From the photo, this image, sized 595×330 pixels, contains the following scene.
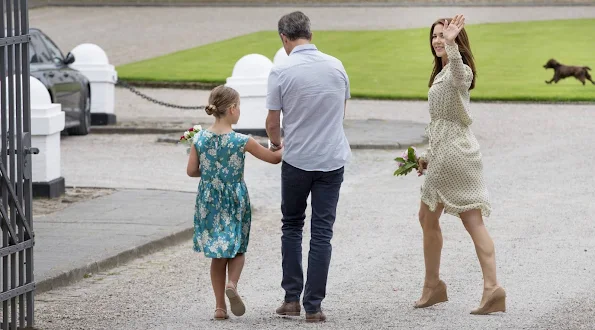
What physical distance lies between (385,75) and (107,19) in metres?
17.3

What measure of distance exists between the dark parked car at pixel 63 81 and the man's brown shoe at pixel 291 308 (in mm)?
10492

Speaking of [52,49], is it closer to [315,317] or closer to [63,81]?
[63,81]

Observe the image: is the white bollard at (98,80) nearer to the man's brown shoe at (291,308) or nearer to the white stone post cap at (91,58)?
the white stone post cap at (91,58)

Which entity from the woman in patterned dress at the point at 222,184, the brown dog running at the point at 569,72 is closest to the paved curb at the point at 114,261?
the woman in patterned dress at the point at 222,184

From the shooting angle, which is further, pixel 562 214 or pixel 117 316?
pixel 562 214

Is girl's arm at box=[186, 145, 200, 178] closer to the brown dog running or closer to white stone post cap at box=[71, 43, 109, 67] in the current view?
white stone post cap at box=[71, 43, 109, 67]

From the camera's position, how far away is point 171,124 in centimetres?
1984

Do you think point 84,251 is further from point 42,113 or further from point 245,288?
point 42,113

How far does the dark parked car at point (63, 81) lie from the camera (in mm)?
17406

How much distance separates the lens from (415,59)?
31844 mm

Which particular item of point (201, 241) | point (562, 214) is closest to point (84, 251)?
point (201, 241)

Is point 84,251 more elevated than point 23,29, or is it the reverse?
point 23,29

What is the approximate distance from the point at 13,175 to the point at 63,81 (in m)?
10.8

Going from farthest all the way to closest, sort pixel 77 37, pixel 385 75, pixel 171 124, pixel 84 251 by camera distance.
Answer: pixel 77 37 < pixel 385 75 < pixel 171 124 < pixel 84 251
